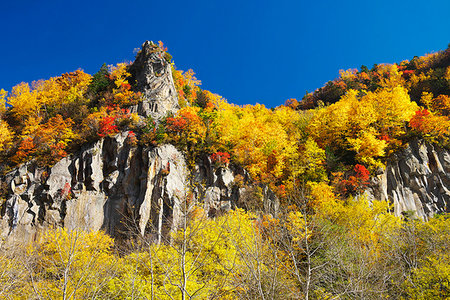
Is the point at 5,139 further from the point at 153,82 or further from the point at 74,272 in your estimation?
the point at 74,272

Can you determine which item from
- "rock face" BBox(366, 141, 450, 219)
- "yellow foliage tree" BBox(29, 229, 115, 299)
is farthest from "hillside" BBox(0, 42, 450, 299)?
"yellow foliage tree" BBox(29, 229, 115, 299)

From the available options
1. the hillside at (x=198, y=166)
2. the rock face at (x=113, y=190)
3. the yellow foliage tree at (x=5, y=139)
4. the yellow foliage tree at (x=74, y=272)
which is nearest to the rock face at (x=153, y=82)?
the hillside at (x=198, y=166)

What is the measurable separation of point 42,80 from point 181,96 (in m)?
24.9

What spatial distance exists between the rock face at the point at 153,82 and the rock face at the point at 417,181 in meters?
27.0

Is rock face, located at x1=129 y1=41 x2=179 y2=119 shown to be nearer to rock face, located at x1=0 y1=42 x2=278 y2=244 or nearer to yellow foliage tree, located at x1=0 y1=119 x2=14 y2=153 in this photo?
rock face, located at x1=0 y1=42 x2=278 y2=244

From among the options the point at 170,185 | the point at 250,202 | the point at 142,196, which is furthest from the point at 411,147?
the point at 142,196

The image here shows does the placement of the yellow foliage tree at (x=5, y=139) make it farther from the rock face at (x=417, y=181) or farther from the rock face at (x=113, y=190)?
the rock face at (x=417, y=181)

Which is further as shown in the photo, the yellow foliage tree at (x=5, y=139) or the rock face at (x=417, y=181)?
the yellow foliage tree at (x=5, y=139)

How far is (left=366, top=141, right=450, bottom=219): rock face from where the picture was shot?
25828 millimetres

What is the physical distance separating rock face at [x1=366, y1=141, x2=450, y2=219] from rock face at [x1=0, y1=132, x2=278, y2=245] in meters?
12.6

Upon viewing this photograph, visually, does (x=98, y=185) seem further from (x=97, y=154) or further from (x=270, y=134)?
(x=270, y=134)

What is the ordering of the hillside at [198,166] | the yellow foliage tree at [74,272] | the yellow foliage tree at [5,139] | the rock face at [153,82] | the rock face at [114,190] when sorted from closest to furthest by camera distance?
the yellow foliage tree at [74,272] < the hillside at [198,166] < the rock face at [114,190] < the yellow foliage tree at [5,139] < the rock face at [153,82]

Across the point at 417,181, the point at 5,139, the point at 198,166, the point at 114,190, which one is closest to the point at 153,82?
the point at 198,166

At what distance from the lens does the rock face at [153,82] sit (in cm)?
3384
